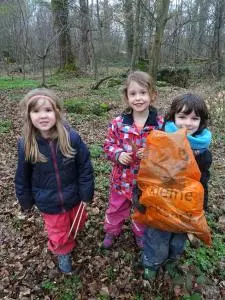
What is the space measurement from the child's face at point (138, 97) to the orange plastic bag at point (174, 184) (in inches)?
20.7

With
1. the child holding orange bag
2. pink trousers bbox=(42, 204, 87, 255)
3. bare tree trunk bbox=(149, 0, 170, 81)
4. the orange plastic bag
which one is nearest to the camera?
the orange plastic bag

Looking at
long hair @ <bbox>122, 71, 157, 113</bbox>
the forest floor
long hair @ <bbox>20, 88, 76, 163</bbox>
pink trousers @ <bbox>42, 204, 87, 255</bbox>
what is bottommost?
the forest floor

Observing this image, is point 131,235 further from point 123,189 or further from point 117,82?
point 117,82

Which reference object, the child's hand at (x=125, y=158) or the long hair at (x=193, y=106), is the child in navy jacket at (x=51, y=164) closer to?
the child's hand at (x=125, y=158)

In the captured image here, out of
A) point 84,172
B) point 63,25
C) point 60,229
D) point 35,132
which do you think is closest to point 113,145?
point 84,172

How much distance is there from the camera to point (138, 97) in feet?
9.25

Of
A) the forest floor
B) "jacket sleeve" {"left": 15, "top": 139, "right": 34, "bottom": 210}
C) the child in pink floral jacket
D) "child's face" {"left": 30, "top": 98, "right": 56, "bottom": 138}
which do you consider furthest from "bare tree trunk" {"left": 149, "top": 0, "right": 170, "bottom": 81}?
"jacket sleeve" {"left": 15, "top": 139, "right": 34, "bottom": 210}

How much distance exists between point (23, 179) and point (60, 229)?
66 cm

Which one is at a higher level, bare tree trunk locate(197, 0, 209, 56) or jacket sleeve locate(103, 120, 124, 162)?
bare tree trunk locate(197, 0, 209, 56)

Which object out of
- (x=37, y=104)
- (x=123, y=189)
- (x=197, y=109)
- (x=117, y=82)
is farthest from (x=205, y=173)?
(x=117, y=82)

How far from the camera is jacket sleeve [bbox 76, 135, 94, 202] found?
2.89 m

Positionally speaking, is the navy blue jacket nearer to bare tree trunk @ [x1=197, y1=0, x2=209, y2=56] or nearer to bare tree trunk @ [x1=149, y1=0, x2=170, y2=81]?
bare tree trunk @ [x1=149, y1=0, x2=170, y2=81]

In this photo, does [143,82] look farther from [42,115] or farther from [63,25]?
[63,25]

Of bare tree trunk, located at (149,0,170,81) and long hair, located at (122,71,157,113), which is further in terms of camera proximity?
bare tree trunk, located at (149,0,170,81)
